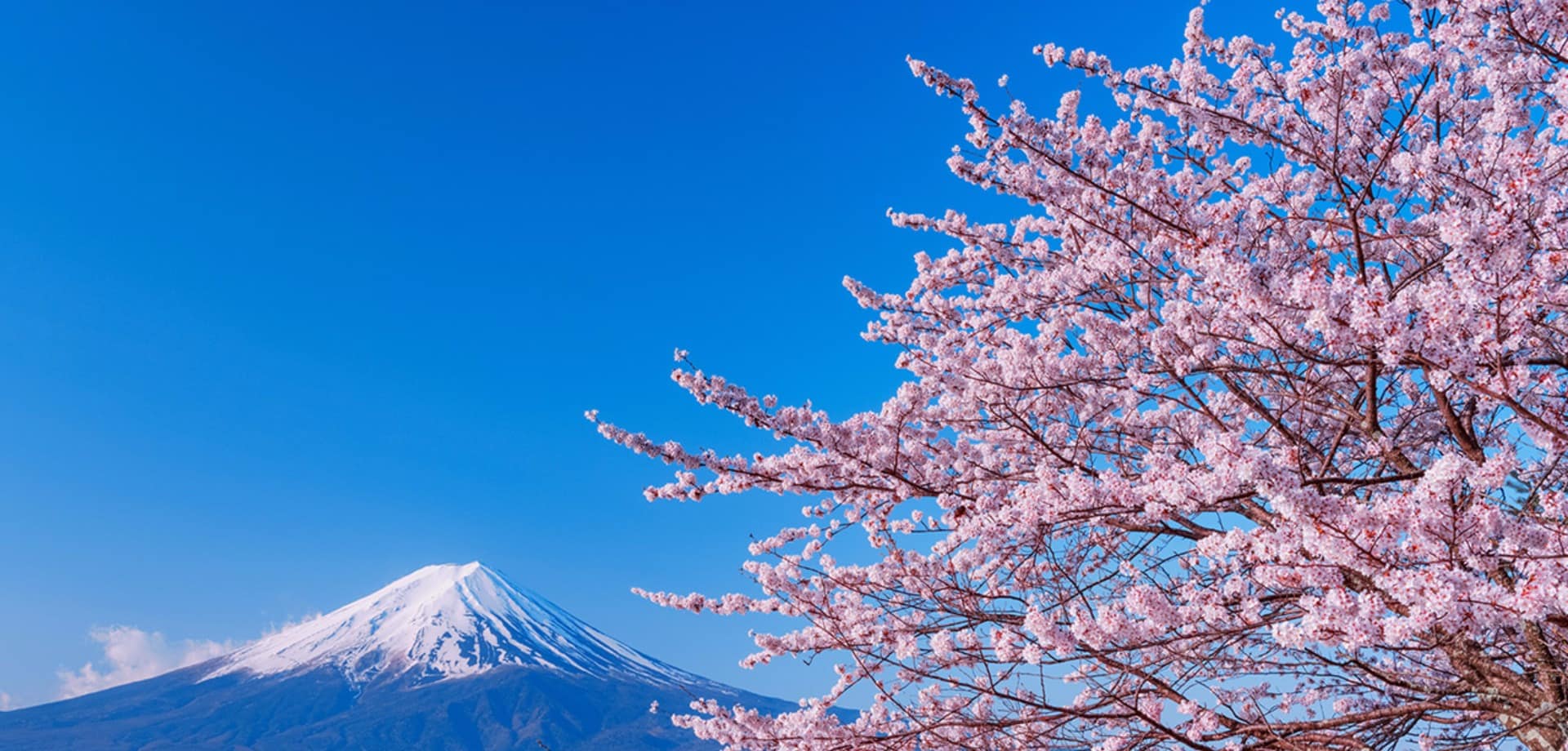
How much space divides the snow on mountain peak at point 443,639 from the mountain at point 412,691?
0.27 m

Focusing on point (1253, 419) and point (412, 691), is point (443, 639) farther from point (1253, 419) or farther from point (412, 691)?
point (1253, 419)

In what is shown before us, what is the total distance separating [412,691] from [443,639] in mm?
19450

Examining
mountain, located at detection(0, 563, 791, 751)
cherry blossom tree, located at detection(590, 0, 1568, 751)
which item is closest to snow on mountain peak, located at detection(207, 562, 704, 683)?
mountain, located at detection(0, 563, 791, 751)

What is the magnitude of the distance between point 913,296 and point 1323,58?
2.83 metres

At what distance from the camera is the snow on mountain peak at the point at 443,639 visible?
479 feet

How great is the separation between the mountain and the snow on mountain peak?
0.27 metres

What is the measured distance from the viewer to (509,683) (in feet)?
465

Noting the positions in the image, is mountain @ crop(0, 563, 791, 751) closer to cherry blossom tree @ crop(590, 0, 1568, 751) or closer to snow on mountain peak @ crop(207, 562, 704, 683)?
snow on mountain peak @ crop(207, 562, 704, 683)

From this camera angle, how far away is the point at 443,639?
15600cm

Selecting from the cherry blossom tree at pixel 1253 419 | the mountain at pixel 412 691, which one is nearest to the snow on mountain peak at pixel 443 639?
the mountain at pixel 412 691

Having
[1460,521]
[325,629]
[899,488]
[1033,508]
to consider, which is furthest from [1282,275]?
[325,629]

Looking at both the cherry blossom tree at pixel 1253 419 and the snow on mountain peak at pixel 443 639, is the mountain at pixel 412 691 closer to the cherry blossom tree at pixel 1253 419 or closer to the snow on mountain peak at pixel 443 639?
the snow on mountain peak at pixel 443 639

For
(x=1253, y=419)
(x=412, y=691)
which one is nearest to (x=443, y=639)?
(x=412, y=691)

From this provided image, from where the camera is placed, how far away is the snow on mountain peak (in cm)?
14600
